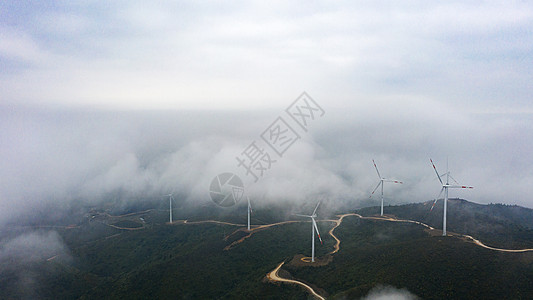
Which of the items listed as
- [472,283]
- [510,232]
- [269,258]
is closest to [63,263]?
[269,258]

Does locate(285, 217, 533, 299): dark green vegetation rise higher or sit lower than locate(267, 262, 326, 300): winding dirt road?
higher

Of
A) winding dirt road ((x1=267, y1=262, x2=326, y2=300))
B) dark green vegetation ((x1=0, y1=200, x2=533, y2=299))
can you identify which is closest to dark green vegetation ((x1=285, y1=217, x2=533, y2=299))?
dark green vegetation ((x1=0, y1=200, x2=533, y2=299))

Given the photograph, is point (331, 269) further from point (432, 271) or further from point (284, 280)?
point (432, 271)

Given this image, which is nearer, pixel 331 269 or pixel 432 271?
pixel 432 271

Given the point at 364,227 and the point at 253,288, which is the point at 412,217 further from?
the point at 253,288

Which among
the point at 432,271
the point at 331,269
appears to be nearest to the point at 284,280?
the point at 331,269

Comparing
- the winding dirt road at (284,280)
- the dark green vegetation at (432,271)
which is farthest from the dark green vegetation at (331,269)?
the winding dirt road at (284,280)

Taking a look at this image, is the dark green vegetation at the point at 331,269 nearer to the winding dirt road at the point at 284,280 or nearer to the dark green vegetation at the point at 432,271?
the dark green vegetation at the point at 432,271

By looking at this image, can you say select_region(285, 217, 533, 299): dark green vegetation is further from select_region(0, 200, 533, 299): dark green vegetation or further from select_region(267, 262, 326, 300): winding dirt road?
select_region(267, 262, 326, 300): winding dirt road
